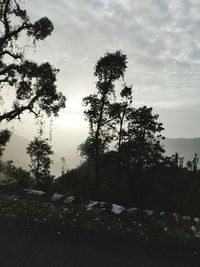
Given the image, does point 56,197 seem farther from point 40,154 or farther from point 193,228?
point 40,154

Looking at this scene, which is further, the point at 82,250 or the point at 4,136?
the point at 4,136

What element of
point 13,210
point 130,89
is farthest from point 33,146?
point 13,210

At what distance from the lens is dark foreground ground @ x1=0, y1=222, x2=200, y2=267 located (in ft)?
27.5

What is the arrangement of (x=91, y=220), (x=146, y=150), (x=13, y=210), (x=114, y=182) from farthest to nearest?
(x=114, y=182), (x=146, y=150), (x=13, y=210), (x=91, y=220)

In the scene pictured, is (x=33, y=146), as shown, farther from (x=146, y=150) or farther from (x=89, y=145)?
(x=146, y=150)

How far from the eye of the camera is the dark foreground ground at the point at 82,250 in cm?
838

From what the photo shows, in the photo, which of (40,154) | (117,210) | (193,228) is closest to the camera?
(193,228)

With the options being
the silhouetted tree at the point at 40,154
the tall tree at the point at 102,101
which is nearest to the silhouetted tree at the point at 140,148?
the tall tree at the point at 102,101

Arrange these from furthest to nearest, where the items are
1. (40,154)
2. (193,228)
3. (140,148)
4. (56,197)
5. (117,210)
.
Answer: (40,154), (140,148), (56,197), (117,210), (193,228)

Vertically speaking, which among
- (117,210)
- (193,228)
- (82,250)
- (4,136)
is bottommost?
(82,250)

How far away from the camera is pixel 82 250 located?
30.1 feet

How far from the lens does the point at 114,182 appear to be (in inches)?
969

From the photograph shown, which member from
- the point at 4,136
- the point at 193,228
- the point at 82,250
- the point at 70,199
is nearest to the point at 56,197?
the point at 70,199

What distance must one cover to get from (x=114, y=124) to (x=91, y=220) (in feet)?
51.2
